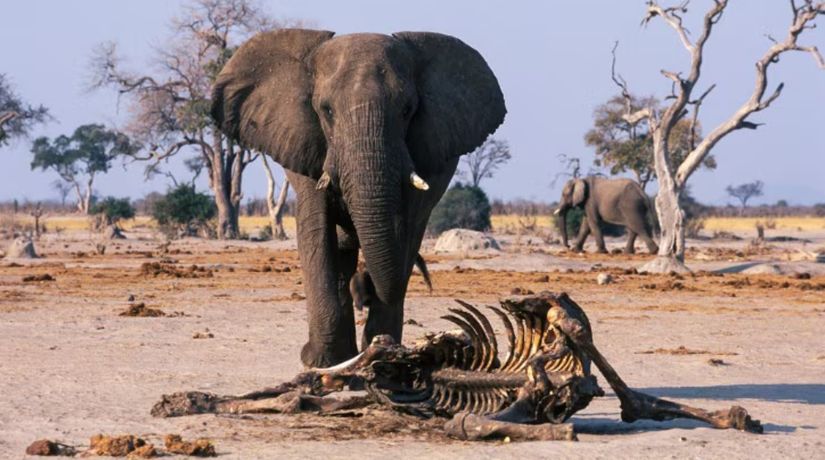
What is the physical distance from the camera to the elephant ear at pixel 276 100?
9.27m

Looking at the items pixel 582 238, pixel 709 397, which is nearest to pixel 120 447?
pixel 709 397

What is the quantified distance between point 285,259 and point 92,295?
40.0 ft

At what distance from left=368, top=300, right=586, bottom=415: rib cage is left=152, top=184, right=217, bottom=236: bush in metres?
34.9

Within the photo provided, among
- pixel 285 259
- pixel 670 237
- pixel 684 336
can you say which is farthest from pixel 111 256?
pixel 684 336

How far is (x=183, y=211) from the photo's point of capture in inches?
1686

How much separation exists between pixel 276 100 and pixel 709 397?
11.2 ft

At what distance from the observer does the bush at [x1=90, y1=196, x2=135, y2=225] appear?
4675 centimetres

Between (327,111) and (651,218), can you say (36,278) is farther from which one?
(651,218)

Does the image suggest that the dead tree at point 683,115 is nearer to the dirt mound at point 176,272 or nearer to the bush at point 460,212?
the dirt mound at point 176,272

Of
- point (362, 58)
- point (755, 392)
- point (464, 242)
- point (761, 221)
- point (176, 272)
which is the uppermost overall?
point (362, 58)

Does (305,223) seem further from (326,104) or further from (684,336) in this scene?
(684,336)

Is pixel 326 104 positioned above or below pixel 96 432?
above

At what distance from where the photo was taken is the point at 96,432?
708 centimetres

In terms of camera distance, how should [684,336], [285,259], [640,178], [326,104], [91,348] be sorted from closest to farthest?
[326,104] → [91,348] → [684,336] → [285,259] → [640,178]
